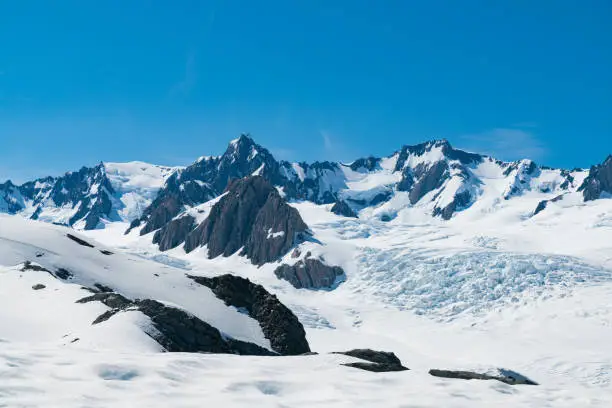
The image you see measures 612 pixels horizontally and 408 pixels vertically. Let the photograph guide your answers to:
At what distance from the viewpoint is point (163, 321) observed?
101 ft

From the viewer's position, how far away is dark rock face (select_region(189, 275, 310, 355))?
45.4 meters

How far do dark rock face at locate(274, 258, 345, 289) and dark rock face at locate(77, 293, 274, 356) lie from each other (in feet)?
438

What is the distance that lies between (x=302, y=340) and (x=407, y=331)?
273 feet

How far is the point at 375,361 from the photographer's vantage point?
85.0 feet

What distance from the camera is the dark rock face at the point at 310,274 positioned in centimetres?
17075

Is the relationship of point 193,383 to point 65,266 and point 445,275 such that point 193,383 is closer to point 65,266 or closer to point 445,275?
point 65,266

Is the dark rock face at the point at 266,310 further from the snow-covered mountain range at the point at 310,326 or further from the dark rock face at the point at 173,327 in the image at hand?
the dark rock face at the point at 173,327

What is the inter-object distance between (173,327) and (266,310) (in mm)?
18034

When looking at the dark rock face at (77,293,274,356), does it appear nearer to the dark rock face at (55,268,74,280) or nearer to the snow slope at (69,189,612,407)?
the dark rock face at (55,268,74,280)

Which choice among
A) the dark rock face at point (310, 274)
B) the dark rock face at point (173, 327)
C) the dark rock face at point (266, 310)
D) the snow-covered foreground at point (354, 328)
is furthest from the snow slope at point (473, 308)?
the dark rock face at point (173, 327)

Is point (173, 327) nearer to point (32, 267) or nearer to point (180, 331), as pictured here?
point (180, 331)

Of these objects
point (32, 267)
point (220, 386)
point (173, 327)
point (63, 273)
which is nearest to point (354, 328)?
point (63, 273)

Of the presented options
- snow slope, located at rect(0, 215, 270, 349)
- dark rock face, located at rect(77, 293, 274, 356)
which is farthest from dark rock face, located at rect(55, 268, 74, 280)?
dark rock face, located at rect(77, 293, 274, 356)

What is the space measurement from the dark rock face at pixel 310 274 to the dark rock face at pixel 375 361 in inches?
5523
